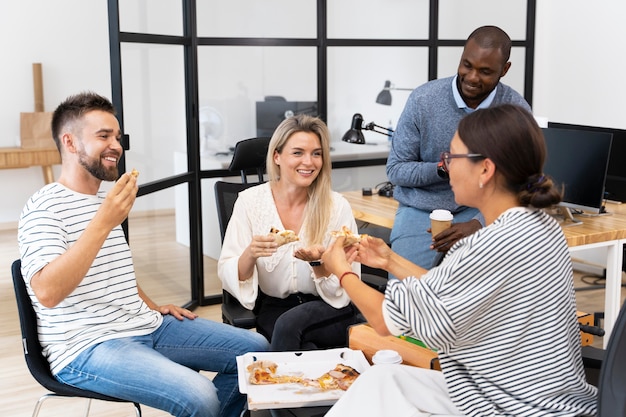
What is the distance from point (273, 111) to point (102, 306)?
2655mm

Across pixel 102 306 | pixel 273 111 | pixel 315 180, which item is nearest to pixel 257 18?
pixel 273 111

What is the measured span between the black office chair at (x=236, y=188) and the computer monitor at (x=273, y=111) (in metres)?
1.23

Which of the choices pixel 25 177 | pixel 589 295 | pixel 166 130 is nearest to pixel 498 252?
pixel 166 130

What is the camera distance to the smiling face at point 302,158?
10.1ft

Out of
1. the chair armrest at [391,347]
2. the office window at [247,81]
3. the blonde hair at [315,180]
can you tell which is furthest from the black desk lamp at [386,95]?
the chair armrest at [391,347]

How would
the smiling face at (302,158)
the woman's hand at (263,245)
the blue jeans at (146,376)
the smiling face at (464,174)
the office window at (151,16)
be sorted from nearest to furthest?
the smiling face at (464,174)
the blue jeans at (146,376)
the woman's hand at (263,245)
the smiling face at (302,158)
the office window at (151,16)

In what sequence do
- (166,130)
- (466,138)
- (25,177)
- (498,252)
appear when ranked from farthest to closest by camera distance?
(25,177)
(166,130)
(466,138)
(498,252)

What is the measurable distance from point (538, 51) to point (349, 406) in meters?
4.54

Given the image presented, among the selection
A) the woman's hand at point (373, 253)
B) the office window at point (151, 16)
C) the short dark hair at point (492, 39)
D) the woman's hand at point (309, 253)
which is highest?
the office window at point (151, 16)

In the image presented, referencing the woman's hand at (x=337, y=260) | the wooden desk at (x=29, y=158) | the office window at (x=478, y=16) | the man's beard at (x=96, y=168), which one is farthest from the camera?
the wooden desk at (x=29, y=158)

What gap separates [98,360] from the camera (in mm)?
2418

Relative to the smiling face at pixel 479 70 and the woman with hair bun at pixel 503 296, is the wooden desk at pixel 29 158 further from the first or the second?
the woman with hair bun at pixel 503 296

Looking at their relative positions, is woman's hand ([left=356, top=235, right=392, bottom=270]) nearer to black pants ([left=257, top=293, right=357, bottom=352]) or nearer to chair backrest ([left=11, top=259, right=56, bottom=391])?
black pants ([left=257, top=293, right=357, bottom=352])

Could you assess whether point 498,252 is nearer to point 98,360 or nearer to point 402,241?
point 98,360
